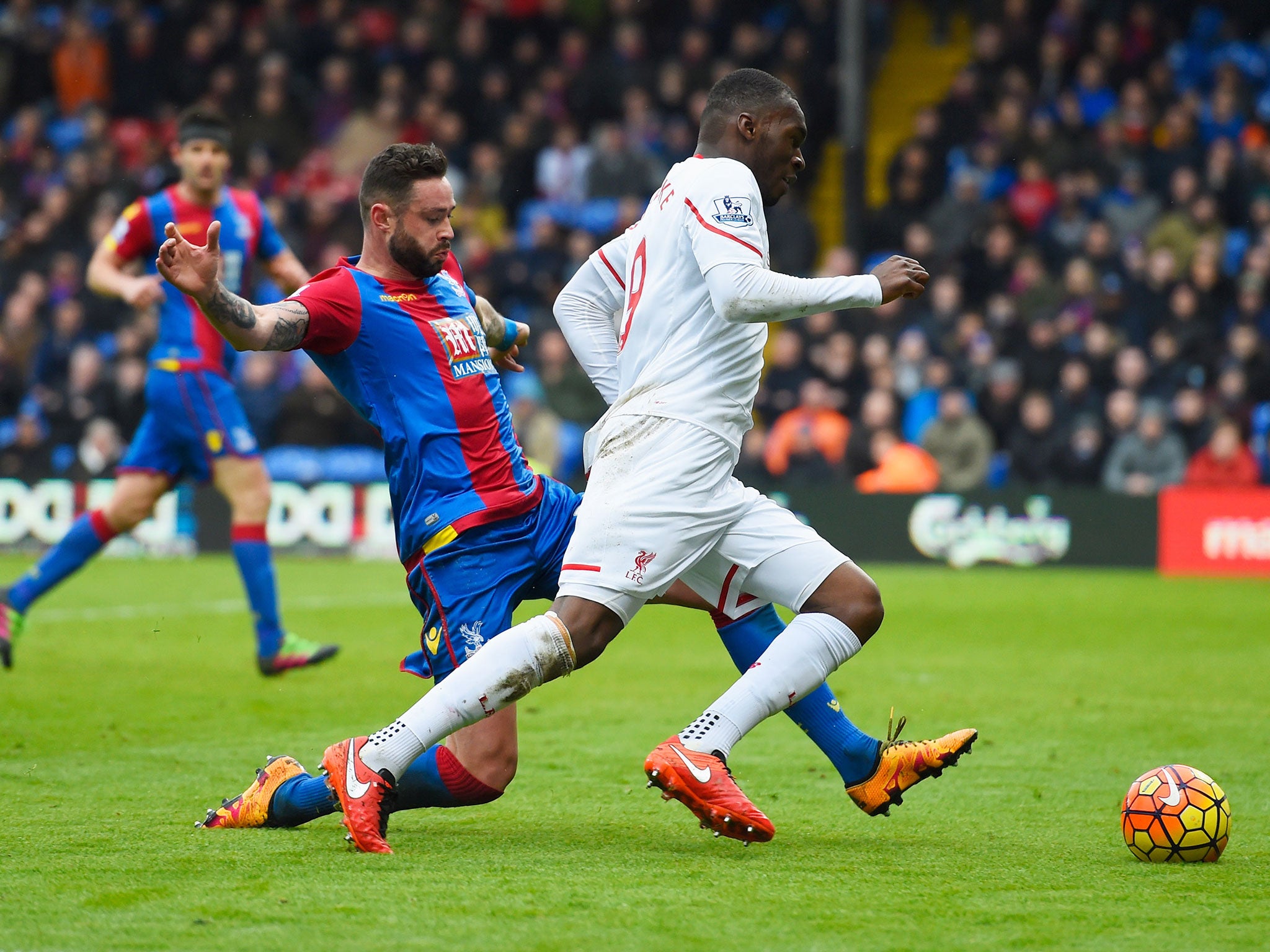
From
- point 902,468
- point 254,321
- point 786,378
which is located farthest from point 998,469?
point 254,321

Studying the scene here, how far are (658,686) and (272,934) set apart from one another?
4767 mm

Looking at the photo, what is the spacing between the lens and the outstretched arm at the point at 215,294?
422 cm

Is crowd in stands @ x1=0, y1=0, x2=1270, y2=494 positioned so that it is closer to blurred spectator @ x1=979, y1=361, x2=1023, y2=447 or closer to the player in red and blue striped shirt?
blurred spectator @ x1=979, y1=361, x2=1023, y2=447

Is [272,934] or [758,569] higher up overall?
[758,569]

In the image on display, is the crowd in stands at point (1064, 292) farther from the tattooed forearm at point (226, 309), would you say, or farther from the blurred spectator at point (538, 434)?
the tattooed forearm at point (226, 309)

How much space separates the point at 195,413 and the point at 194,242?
0.89 metres

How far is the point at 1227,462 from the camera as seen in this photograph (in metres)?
15.1

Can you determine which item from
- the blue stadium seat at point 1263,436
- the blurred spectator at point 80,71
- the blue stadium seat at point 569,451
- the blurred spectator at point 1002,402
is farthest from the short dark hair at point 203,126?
the blurred spectator at point 80,71

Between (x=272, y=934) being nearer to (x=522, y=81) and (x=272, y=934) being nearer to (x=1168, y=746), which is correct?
(x=1168, y=746)

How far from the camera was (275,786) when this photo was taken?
190 inches

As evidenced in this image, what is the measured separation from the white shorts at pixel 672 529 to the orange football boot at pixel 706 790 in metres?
0.41

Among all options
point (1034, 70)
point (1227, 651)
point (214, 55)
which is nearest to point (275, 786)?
point (1227, 651)

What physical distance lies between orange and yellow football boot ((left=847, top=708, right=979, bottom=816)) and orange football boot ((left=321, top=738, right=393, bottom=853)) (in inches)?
52.2

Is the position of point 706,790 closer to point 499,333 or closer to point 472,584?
point 472,584
